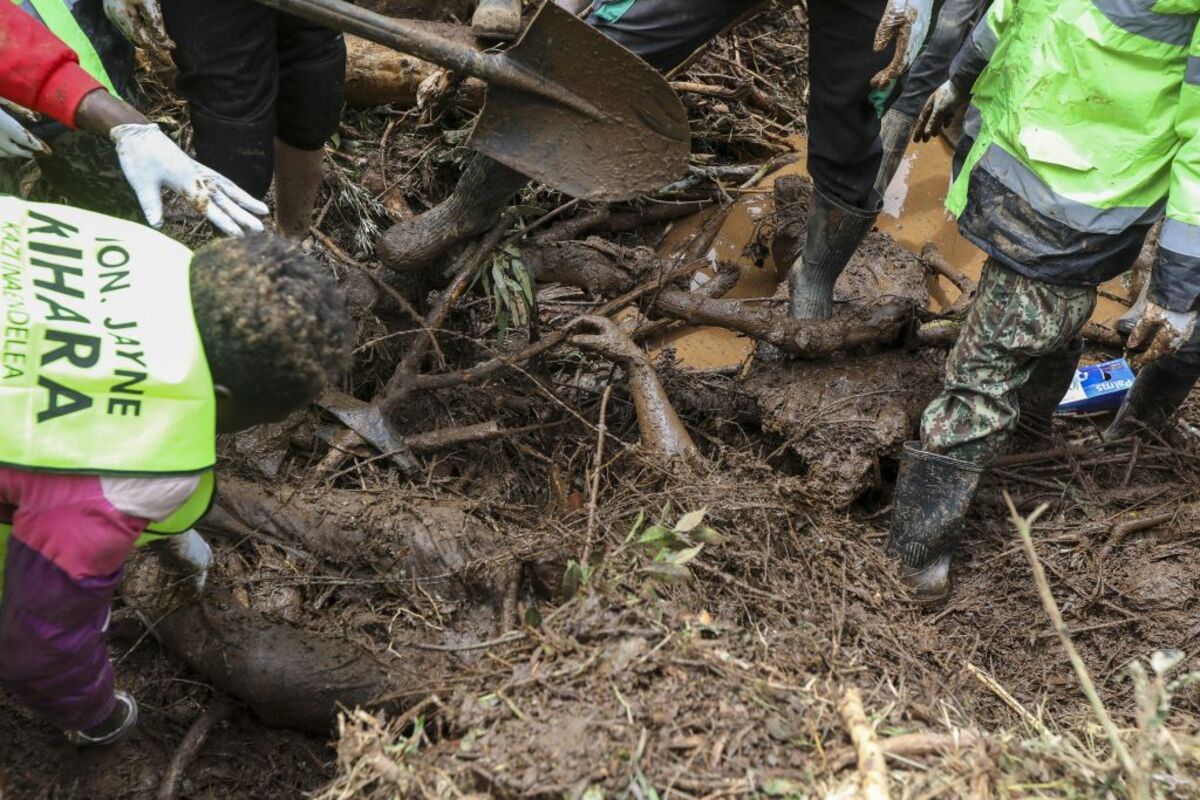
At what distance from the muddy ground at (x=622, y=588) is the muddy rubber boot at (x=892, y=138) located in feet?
1.42

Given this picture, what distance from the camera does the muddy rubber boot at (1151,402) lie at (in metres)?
3.50

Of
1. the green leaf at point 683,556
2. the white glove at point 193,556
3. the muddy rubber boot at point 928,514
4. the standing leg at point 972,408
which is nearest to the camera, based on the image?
the green leaf at point 683,556

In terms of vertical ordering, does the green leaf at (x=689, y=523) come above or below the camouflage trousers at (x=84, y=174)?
below

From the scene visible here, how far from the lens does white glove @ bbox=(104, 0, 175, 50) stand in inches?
103

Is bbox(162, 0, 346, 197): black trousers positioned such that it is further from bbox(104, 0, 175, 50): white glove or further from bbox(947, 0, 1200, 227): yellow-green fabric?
bbox(947, 0, 1200, 227): yellow-green fabric

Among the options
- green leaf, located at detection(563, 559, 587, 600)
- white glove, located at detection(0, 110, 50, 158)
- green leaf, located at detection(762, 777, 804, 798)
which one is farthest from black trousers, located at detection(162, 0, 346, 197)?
green leaf, located at detection(762, 777, 804, 798)

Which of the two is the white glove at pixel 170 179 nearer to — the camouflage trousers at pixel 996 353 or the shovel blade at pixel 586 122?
the shovel blade at pixel 586 122

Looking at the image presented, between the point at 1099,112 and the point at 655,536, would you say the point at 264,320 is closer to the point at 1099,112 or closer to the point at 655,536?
the point at 655,536

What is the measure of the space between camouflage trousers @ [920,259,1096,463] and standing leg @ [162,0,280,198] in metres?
2.10

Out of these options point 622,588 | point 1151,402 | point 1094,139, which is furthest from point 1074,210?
point 622,588

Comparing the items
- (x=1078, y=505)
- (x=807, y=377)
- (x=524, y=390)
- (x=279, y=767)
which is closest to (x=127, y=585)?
(x=279, y=767)

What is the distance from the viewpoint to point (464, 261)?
3.51 metres

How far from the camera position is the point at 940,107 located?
316 cm

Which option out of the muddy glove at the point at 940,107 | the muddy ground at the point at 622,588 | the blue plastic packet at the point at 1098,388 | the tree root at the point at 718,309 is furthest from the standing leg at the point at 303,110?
the blue plastic packet at the point at 1098,388
